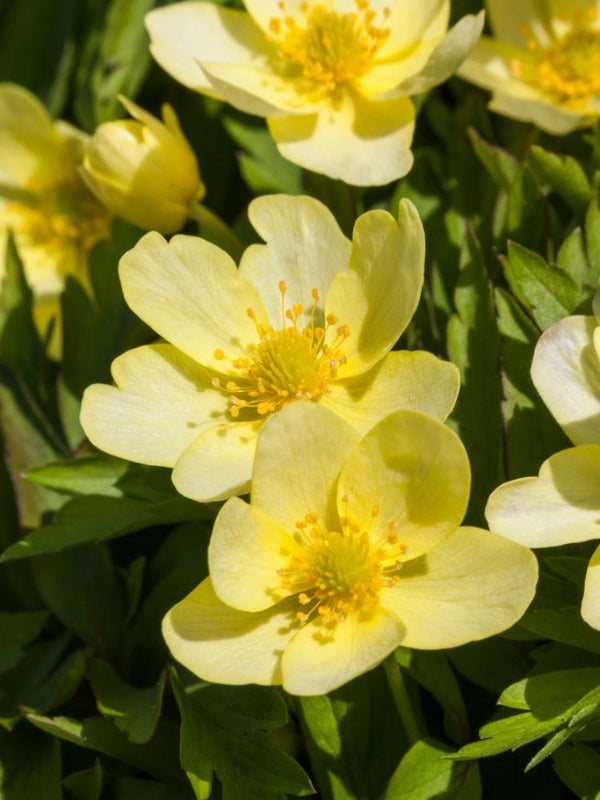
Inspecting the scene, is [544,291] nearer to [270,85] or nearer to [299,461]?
[299,461]

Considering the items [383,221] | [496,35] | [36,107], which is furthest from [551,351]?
[36,107]

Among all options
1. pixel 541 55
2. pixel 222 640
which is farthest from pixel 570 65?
pixel 222 640

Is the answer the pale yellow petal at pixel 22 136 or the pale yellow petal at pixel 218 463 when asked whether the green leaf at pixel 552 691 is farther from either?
the pale yellow petal at pixel 22 136

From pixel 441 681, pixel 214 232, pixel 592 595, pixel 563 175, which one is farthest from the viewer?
pixel 214 232

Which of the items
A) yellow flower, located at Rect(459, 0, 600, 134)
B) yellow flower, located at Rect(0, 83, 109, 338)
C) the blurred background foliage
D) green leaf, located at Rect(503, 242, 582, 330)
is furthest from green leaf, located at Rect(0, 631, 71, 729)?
yellow flower, located at Rect(459, 0, 600, 134)

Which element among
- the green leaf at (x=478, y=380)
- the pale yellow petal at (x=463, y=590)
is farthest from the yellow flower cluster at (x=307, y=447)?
the green leaf at (x=478, y=380)

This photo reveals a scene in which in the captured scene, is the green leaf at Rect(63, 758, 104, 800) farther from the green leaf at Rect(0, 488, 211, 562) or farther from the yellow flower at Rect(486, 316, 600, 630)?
the yellow flower at Rect(486, 316, 600, 630)
